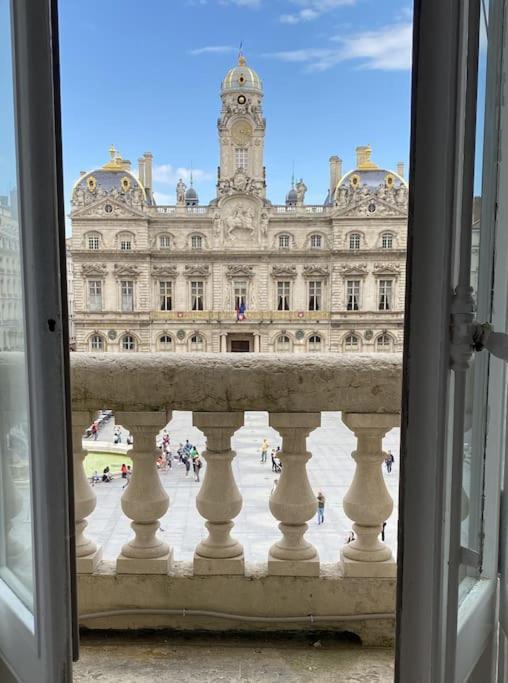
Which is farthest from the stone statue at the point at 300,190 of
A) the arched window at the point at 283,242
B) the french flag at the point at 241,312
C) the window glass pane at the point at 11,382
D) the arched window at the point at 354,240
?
the window glass pane at the point at 11,382

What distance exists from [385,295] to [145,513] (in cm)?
2545

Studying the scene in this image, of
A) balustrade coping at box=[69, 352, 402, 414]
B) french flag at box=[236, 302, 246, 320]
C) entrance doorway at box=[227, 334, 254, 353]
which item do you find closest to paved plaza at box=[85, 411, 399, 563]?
balustrade coping at box=[69, 352, 402, 414]

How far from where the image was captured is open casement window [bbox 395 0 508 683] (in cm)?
51

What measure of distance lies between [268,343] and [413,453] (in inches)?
1011

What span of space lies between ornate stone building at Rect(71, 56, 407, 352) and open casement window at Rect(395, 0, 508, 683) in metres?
25.2

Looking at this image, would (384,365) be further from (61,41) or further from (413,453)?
(61,41)

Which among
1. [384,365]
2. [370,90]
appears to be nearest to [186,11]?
[370,90]

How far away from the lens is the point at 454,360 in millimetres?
537

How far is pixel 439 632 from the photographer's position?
56 centimetres

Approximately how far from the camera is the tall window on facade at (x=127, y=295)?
1016 inches

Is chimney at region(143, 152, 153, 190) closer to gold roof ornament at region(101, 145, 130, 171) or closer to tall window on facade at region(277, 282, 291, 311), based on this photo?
gold roof ornament at region(101, 145, 130, 171)

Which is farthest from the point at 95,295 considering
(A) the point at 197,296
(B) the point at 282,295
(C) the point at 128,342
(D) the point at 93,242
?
(B) the point at 282,295

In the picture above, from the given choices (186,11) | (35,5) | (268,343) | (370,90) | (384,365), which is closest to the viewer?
(35,5)

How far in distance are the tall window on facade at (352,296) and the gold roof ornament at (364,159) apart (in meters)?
5.31
